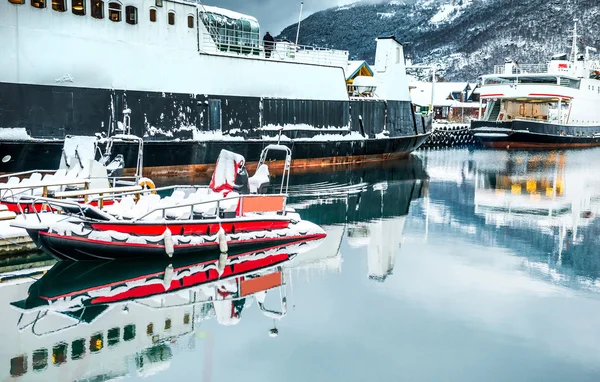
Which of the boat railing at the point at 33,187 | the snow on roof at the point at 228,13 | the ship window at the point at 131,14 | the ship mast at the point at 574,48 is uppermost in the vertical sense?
the ship mast at the point at 574,48

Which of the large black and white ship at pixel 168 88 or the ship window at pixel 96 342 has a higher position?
the large black and white ship at pixel 168 88

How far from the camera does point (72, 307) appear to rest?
995 cm

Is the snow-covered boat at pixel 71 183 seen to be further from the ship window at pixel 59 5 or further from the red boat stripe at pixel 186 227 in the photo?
the ship window at pixel 59 5

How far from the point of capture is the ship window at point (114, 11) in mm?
21812

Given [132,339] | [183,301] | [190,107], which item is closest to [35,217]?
[183,301]

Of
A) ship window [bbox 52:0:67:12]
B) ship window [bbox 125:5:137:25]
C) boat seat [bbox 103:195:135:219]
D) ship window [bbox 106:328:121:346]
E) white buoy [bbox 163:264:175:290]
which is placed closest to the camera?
ship window [bbox 106:328:121:346]

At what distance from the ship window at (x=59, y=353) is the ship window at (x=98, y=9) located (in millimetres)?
15595

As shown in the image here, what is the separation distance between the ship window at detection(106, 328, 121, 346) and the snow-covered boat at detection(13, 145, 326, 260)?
2.86 metres

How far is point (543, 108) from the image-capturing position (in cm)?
5150

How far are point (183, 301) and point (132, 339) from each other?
5.60ft

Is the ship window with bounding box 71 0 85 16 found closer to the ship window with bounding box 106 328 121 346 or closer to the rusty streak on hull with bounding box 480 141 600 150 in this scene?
the ship window with bounding box 106 328 121 346

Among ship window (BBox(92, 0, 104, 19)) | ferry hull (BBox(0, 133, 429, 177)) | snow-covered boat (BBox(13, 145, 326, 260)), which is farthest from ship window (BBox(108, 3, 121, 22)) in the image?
snow-covered boat (BBox(13, 145, 326, 260))

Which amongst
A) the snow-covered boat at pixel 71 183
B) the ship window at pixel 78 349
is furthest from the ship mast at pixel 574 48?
the ship window at pixel 78 349

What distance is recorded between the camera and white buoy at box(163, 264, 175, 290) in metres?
11.0
